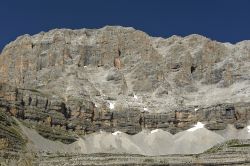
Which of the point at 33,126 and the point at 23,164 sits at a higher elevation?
the point at 33,126

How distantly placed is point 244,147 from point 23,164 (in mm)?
62013

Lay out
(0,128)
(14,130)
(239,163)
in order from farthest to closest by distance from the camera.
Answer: (14,130), (0,128), (239,163)

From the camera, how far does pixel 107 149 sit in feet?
652

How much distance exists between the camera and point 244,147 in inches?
3883

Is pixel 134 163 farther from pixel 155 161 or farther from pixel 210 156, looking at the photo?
pixel 210 156

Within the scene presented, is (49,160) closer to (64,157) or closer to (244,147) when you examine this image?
(64,157)

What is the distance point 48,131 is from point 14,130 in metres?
29.2

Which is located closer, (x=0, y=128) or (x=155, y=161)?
(x=155, y=161)

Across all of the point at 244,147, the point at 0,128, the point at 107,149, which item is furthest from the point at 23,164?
the point at 107,149

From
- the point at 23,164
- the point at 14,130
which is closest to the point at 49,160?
the point at 23,164

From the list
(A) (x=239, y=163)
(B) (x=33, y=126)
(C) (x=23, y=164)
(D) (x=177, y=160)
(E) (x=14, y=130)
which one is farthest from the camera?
(B) (x=33, y=126)

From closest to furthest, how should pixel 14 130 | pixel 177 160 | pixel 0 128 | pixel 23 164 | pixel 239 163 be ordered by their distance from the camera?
pixel 23 164, pixel 239 163, pixel 177 160, pixel 0 128, pixel 14 130

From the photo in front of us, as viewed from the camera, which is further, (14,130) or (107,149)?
(107,149)

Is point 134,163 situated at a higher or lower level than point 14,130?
lower
